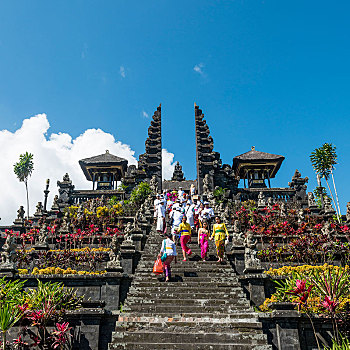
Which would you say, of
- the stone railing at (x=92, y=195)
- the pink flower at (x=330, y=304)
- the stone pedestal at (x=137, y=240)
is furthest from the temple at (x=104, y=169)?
the pink flower at (x=330, y=304)

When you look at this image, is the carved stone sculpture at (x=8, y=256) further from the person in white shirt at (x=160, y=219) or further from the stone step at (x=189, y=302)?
the person in white shirt at (x=160, y=219)

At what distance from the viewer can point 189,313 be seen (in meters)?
7.77

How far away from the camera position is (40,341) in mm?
6480

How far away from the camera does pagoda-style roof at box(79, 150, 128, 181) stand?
108ft

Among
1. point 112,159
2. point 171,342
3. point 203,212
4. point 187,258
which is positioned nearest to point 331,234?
point 203,212

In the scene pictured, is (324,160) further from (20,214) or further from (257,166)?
(20,214)

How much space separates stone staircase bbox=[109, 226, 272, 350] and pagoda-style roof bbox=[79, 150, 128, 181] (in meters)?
23.7

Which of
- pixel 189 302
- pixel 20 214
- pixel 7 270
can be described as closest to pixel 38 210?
pixel 20 214

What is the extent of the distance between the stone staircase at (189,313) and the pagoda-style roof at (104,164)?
77.7ft

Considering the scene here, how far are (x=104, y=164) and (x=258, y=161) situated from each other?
15.9m

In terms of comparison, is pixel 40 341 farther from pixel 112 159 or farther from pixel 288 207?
pixel 112 159

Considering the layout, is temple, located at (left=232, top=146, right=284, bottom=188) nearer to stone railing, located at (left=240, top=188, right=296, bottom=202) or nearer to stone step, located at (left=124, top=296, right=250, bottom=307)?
stone railing, located at (left=240, top=188, right=296, bottom=202)

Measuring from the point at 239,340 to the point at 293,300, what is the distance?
1.64 metres

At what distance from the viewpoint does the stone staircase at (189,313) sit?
22.6 ft
